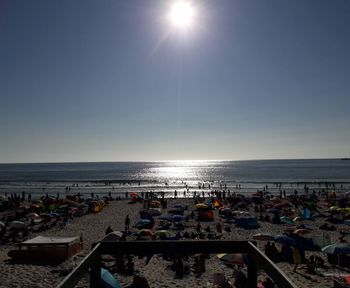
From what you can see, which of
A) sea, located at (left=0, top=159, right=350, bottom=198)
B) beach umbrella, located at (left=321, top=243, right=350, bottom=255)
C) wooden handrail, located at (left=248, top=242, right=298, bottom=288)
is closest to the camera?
wooden handrail, located at (left=248, top=242, right=298, bottom=288)

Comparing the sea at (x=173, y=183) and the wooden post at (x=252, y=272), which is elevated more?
the wooden post at (x=252, y=272)

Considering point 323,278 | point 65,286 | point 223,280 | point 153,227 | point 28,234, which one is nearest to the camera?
point 65,286

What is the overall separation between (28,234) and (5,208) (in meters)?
15.9

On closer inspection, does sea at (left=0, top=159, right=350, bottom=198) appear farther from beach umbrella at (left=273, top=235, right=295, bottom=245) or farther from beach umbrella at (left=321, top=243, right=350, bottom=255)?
beach umbrella at (left=321, top=243, right=350, bottom=255)

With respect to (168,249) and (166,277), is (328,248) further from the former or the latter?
(168,249)

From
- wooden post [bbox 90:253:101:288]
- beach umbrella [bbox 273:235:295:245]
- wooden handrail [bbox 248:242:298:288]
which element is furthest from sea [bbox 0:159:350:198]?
wooden handrail [bbox 248:242:298:288]

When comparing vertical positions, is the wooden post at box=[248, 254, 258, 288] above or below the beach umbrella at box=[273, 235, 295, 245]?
above

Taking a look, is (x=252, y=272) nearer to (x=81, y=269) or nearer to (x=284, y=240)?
(x=81, y=269)

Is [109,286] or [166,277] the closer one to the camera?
[109,286]

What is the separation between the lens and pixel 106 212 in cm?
3506

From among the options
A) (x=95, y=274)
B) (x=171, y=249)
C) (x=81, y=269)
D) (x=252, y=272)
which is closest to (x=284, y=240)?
(x=252, y=272)

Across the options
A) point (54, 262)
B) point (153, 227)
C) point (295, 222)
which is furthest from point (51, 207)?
point (295, 222)

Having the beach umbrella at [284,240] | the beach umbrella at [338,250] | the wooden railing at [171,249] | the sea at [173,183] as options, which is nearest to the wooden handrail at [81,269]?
the wooden railing at [171,249]

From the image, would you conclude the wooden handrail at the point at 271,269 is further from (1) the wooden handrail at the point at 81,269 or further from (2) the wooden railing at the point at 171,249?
(1) the wooden handrail at the point at 81,269
